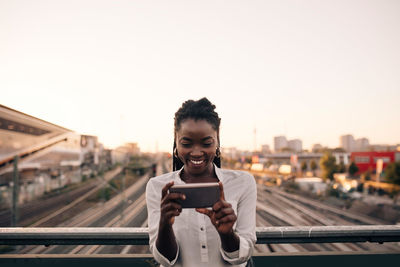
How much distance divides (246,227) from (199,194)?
367mm

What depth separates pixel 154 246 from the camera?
44.4 inches

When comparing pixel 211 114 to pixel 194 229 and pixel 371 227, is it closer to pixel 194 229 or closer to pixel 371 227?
pixel 194 229

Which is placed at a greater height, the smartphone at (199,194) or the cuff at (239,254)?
the smartphone at (199,194)

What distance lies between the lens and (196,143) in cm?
112

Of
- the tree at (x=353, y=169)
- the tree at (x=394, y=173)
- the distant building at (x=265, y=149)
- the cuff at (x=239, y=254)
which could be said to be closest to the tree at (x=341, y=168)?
the tree at (x=353, y=169)

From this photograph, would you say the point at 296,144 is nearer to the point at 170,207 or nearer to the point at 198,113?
the point at 198,113

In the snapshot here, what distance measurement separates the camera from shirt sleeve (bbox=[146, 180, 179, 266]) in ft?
3.71

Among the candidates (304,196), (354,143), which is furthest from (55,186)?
(354,143)

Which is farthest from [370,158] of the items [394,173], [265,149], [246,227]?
[265,149]

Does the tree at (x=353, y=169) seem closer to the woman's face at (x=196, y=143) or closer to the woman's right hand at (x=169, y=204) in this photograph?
the woman's face at (x=196, y=143)

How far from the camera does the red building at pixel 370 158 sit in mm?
39188

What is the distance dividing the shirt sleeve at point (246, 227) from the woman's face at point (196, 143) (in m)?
0.29

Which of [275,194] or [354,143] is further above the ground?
[354,143]

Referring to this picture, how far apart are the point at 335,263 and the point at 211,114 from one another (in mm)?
1867
